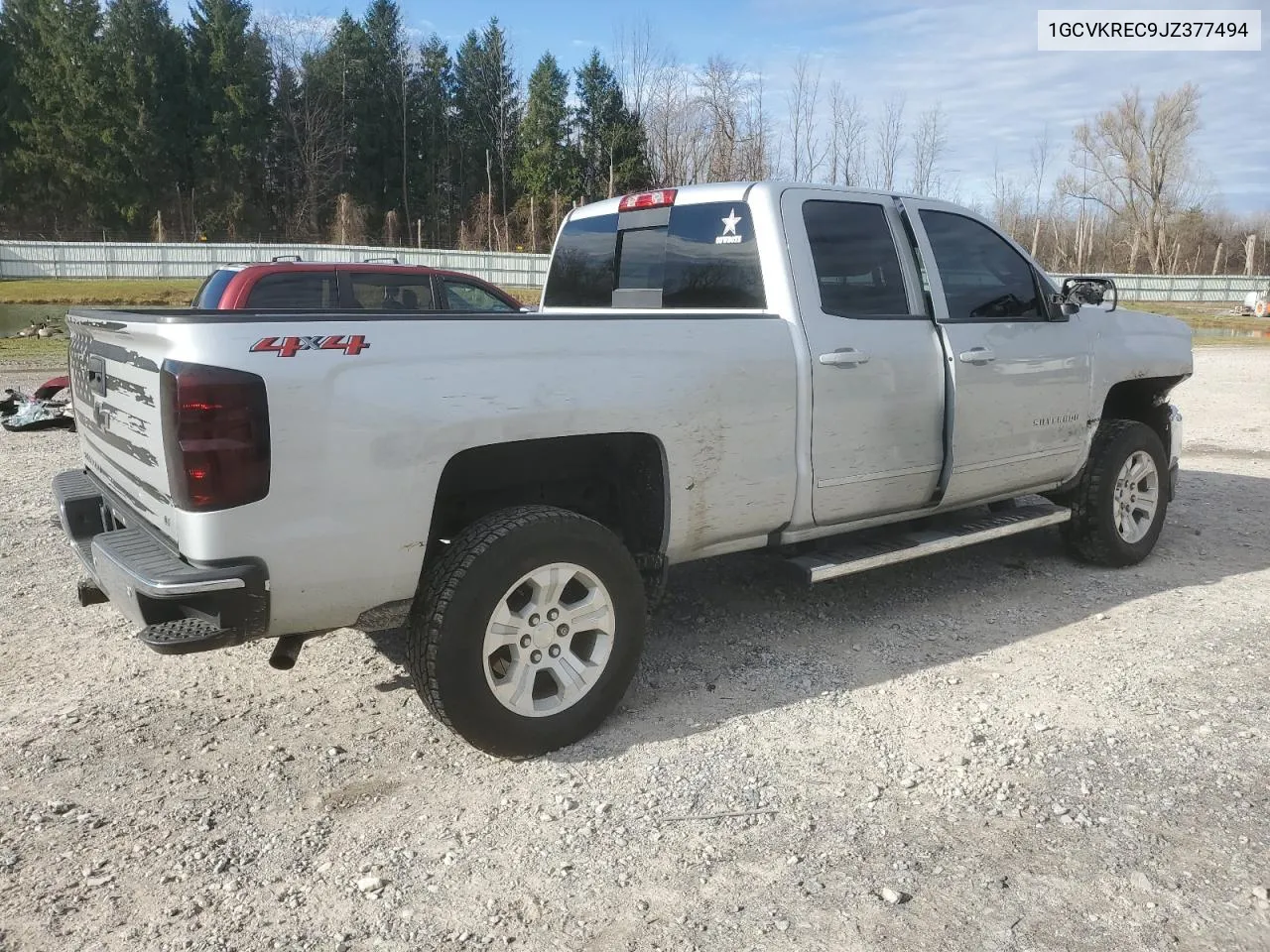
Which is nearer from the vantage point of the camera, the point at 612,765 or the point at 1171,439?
the point at 612,765

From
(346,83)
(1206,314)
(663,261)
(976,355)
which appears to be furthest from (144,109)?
(976,355)

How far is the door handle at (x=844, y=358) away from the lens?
403cm

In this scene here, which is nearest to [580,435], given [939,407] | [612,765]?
[612,765]

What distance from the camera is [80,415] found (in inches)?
159

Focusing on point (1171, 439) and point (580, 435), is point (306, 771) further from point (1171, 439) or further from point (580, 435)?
point (1171, 439)

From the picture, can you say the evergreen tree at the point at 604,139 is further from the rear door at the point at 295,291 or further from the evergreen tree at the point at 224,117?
the rear door at the point at 295,291

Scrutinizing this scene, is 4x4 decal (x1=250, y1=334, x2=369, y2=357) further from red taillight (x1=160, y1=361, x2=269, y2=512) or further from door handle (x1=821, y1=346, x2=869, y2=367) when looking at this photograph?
door handle (x1=821, y1=346, x2=869, y2=367)

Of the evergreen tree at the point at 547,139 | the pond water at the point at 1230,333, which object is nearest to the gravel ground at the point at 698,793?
the pond water at the point at 1230,333

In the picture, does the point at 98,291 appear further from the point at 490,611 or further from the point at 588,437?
the point at 490,611

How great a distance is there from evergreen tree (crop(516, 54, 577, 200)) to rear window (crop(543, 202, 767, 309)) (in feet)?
185

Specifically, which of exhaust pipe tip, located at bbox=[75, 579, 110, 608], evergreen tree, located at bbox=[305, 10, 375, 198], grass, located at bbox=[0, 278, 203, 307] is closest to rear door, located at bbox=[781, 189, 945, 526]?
exhaust pipe tip, located at bbox=[75, 579, 110, 608]

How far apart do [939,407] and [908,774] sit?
1854 millimetres

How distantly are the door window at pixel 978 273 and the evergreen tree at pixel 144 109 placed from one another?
5974cm

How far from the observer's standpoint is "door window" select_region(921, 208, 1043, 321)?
4.75 metres
